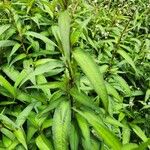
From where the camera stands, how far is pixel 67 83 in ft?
6.55

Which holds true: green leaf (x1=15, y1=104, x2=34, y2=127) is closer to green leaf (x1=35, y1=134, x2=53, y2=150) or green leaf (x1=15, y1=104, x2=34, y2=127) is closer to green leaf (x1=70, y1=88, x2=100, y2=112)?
green leaf (x1=35, y1=134, x2=53, y2=150)

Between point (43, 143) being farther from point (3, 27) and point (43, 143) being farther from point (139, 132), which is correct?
point (3, 27)

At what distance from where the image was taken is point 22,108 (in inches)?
106

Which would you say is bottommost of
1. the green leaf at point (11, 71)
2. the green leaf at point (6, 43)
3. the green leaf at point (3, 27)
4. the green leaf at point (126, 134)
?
the green leaf at point (126, 134)

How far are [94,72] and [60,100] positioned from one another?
431 mm

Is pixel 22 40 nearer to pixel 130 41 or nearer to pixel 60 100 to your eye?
pixel 60 100

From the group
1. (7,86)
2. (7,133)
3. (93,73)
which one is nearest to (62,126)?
(93,73)

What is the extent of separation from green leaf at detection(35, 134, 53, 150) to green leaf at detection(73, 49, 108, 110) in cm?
80

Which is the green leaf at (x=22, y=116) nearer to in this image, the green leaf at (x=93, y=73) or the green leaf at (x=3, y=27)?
the green leaf at (x=3, y=27)

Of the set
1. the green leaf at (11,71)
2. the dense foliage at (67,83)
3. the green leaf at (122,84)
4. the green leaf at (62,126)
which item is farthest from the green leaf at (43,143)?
the green leaf at (122,84)

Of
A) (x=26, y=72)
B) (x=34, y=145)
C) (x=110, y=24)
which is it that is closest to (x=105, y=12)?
(x=110, y=24)

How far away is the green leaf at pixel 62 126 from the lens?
1.88m

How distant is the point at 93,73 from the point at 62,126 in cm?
41

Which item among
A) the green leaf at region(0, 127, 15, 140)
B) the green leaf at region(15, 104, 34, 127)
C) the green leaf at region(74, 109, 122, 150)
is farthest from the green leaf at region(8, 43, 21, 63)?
the green leaf at region(74, 109, 122, 150)
